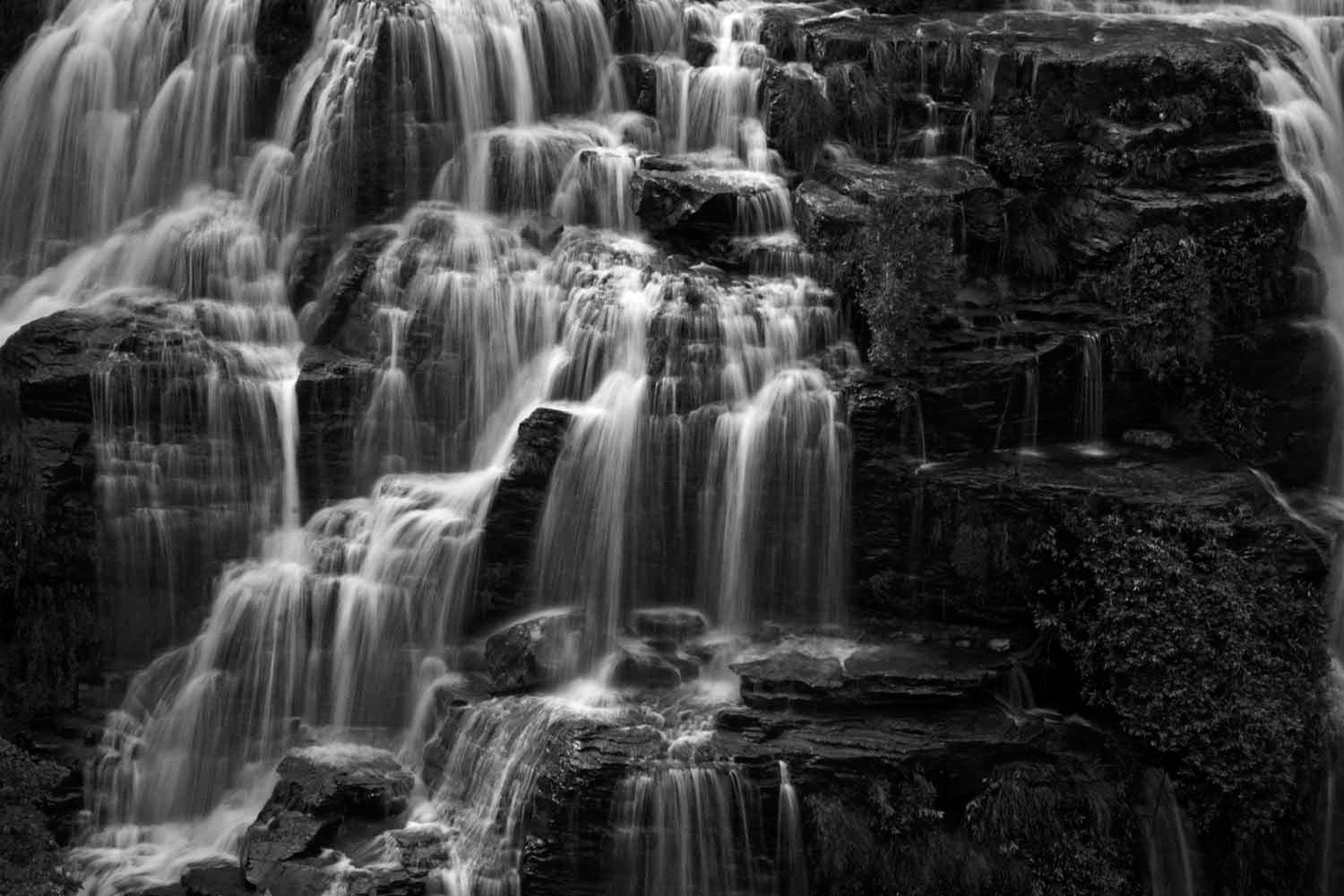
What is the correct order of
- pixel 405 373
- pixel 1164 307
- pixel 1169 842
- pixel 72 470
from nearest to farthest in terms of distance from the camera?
pixel 1169 842 → pixel 1164 307 → pixel 72 470 → pixel 405 373

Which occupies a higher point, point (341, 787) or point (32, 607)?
point (32, 607)

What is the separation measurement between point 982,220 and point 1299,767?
7821 millimetres

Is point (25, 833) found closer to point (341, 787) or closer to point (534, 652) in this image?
point (341, 787)

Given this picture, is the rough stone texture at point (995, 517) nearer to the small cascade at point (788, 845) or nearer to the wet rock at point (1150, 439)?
the wet rock at point (1150, 439)

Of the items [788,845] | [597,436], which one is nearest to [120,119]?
[597,436]

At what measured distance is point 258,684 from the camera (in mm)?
15938

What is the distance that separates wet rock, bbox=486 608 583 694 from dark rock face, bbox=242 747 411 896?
59.2 inches

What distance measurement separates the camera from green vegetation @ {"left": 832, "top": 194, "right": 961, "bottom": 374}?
16.1 meters

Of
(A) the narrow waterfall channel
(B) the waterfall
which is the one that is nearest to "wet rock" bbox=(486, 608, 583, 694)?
(A) the narrow waterfall channel

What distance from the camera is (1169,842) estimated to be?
14.4m

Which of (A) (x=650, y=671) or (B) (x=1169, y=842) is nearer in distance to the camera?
(B) (x=1169, y=842)

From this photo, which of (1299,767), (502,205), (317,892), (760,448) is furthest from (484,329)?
(1299,767)

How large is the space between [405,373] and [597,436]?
10.3 feet

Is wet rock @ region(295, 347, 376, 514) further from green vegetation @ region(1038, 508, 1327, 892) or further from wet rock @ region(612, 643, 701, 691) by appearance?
green vegetation @ region(1038, 508, 1327, 892)
